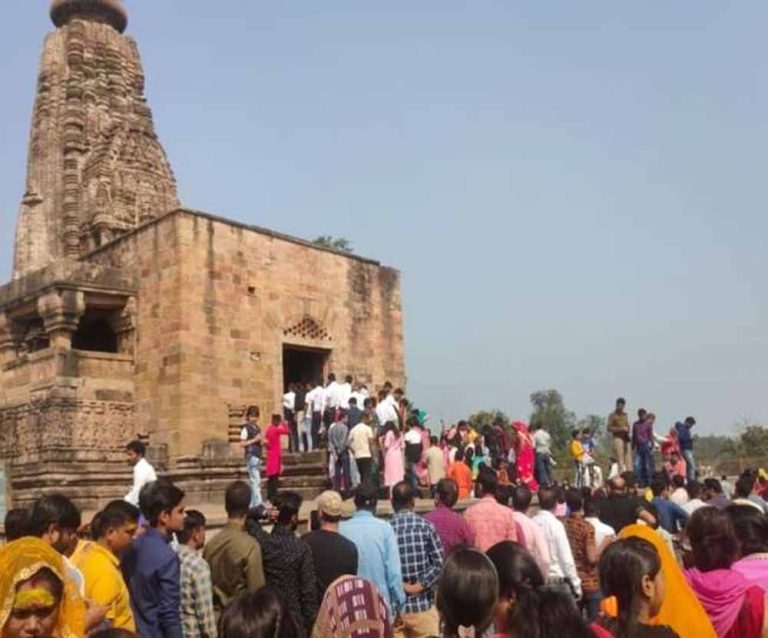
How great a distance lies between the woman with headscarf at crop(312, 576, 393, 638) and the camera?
3242 mm

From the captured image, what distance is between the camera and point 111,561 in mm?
3855

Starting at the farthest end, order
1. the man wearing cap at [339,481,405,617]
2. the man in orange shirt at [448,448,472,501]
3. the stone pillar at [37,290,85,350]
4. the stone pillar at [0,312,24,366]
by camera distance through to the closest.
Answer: the stone pillar at [0,312,24,366]
the stone pillar at [37,290,85,350]
the man in orange shirt at [448,448,472,501]
the man wearing cap at [339,481,405,617]

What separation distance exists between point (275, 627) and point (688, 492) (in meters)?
6.31

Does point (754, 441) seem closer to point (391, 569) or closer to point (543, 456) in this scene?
point (543, 456)

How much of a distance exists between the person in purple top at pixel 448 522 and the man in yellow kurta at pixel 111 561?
219 cm

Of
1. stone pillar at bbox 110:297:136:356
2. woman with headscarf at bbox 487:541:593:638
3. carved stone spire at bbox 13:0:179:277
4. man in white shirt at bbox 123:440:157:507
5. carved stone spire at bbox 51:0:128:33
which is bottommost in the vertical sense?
woman with headscarf at bbox 487:541:593:638

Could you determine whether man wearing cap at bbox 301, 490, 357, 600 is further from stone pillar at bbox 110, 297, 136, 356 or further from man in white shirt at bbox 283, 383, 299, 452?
stone pillar at bbox 110, 297, 136, 356

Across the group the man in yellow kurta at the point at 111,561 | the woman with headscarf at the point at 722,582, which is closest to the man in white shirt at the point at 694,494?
the woman with headscarf at the point at 722,582

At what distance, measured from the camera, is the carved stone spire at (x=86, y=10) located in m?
26.1

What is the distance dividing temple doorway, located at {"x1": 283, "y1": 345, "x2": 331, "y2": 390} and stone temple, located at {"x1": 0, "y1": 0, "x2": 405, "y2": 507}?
35mm

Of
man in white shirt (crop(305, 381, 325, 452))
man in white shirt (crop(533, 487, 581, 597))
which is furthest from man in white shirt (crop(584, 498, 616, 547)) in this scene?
man in white shirt (crop(305, 381, 325, 452))

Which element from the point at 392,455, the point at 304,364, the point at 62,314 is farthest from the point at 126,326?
the point at 392,455

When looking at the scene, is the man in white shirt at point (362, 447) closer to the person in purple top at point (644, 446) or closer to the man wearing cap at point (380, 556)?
the person in purple top at point (644, 446)

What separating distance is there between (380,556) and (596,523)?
2128 mm
